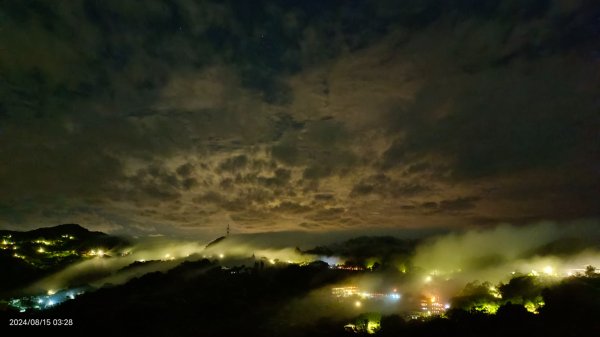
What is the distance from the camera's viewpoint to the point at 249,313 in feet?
198

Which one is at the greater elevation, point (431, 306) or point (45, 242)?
point (45, 242)

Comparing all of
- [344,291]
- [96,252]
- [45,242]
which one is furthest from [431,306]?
[45,242]

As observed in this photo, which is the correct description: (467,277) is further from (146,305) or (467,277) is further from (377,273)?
(146,305)

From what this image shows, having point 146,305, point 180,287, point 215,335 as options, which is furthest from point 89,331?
point 180,287

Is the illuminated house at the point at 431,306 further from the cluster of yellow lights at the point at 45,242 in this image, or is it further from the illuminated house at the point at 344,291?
the cluster of yellow lights at the point at 45,242

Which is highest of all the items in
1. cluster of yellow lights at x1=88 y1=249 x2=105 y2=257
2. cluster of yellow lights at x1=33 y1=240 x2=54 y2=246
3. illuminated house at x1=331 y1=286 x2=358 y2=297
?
cluster of yellow lights at x1=33 y1=240 x2=54 y2=246

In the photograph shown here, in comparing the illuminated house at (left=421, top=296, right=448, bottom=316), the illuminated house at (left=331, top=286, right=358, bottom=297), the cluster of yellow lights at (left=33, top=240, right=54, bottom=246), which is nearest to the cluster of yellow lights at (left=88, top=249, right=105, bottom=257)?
the cluster of yellow lights at (left=33, top=240, right=54, bottom=246)

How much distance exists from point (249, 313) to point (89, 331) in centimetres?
2260

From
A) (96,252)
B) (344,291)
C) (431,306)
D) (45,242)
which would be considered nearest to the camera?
(431,306)

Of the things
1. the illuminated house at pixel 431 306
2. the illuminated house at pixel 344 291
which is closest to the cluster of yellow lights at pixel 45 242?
the illuminated house at pixel 344 291

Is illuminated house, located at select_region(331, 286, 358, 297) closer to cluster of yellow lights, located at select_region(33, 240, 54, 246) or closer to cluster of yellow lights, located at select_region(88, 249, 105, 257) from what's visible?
cluster of yellow lights, located at select_region(88, 249, 105, 257)

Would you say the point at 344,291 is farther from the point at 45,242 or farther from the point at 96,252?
the point at 45,242

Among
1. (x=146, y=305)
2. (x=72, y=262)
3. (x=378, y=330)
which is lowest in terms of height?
(x=378, y=330)

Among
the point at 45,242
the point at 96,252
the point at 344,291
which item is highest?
the point at 45,242
